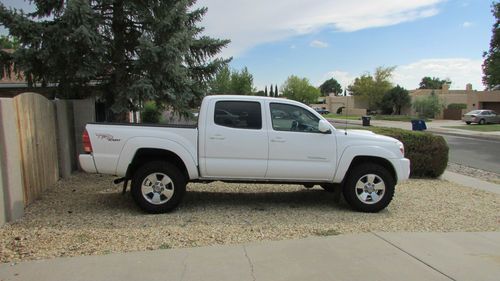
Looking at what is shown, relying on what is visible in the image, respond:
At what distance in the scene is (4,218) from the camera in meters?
5.98

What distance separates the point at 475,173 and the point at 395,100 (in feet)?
186

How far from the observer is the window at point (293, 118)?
22.9 ft

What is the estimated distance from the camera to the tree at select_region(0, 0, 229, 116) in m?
8.76

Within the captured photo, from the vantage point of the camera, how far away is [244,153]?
6816 millimetres

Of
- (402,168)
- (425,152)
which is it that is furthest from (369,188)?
(425,152)

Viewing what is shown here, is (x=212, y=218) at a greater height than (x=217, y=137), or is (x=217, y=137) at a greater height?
(x=217, y=137)

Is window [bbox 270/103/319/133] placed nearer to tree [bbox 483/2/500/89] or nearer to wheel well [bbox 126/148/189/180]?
wheel well [bbox 126/148/189/180]

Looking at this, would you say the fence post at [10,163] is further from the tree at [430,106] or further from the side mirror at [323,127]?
the tree at [430,106]

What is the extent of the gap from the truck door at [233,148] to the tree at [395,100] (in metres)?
64.2

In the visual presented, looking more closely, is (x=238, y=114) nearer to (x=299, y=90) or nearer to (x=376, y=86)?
(x=376, y=86)

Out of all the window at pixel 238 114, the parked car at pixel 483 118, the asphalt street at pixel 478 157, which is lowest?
the asphalt street at pixel 478 157

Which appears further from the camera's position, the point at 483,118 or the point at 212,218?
the point at 483,118

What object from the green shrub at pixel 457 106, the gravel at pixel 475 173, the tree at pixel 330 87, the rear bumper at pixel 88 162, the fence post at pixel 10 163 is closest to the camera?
the fence post at pixel 10 163

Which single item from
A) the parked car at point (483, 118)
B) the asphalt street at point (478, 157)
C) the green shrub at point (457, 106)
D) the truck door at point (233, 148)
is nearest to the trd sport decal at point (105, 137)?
the truck door at point (233, 148)
